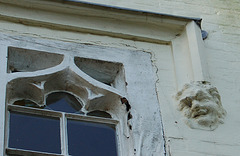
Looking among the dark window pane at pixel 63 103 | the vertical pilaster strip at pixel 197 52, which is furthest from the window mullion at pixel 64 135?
the vertical pilaster strip at pixel 197 52

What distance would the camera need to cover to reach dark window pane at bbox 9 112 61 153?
16.3 ft

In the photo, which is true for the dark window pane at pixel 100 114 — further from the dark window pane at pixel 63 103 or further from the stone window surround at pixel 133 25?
the stone window surround at pixel 133 25

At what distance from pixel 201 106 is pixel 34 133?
1095mm

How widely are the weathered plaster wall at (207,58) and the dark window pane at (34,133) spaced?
68 centimetres

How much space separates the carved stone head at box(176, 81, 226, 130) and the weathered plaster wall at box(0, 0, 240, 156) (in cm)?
5

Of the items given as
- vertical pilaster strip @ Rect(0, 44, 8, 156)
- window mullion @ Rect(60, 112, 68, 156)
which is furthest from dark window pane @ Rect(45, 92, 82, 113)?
vertical pilaster strip @ Rect(0, 44, 8, 156)

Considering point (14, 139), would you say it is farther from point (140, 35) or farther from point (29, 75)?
point (140, 35)

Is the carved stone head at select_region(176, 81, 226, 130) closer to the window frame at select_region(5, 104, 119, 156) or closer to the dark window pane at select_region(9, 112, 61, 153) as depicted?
the window frame at select_region(5, 104, 119, 156)

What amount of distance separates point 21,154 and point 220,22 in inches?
85.6

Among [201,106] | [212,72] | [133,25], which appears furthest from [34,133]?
[212,72]

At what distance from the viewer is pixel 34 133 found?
5059 millimetres

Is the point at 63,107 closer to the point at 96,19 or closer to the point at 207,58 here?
the point at 96,19

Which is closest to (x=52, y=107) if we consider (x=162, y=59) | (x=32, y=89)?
(x=32, y=89)

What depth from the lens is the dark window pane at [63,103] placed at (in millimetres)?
5309
